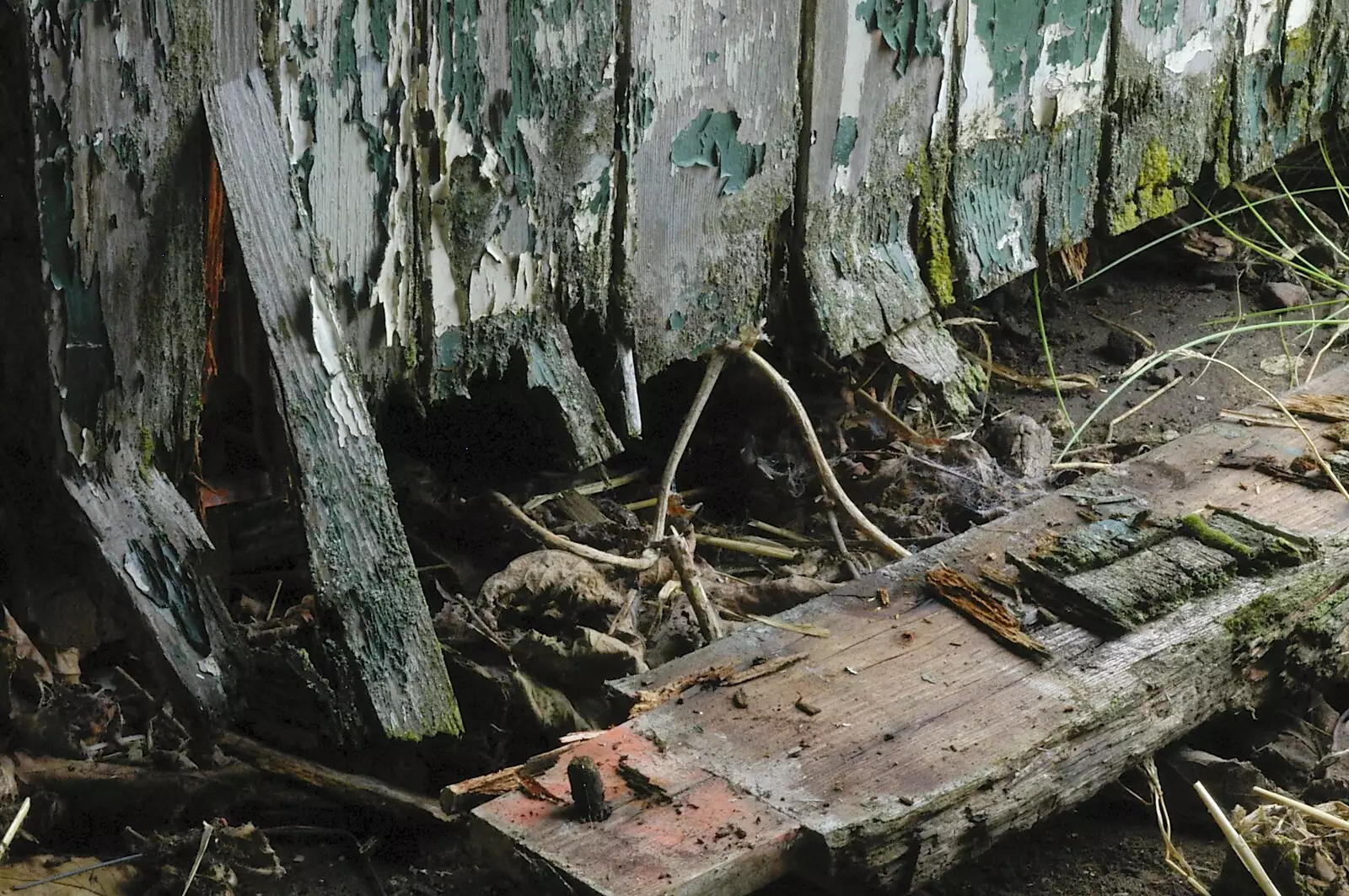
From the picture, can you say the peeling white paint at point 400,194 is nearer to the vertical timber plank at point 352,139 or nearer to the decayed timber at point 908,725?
the vertical timber plank at point 352,139

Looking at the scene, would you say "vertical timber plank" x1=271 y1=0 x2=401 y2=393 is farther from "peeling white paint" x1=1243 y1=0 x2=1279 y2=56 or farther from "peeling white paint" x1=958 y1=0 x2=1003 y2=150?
"peeling white paint" x1=1243 y1=0 x2=1279 y2=56

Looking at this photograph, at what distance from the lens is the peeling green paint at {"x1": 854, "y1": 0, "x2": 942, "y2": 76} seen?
8.75 ft

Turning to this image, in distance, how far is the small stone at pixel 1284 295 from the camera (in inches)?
147

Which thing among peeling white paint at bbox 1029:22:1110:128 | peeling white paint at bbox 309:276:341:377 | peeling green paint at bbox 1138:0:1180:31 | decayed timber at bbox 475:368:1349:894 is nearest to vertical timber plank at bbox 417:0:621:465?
peeling white paint at bbox 309:276:341:377

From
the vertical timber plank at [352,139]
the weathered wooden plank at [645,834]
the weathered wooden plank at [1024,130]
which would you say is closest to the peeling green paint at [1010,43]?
the weathered wooden plank at [1024,130]

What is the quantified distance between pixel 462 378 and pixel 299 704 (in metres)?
0.61

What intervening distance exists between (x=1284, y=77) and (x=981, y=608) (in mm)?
2368

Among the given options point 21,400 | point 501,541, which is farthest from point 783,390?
point 21,400

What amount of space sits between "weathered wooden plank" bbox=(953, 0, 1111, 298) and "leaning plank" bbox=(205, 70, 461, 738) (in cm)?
157

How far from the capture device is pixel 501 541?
2486 mm

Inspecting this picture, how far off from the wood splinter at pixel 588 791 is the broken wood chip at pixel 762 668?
1.13 feet

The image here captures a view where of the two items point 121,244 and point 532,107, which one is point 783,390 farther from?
point 121,244

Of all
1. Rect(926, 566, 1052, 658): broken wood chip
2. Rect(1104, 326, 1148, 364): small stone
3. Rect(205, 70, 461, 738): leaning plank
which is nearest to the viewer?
Rect(205, 70, 461, 738): leaning plank

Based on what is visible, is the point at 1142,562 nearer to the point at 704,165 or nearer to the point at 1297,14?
the point at 704,165
